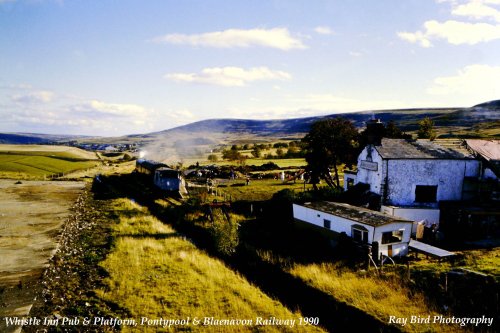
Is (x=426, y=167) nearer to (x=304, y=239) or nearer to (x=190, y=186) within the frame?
(x=304, y=239)

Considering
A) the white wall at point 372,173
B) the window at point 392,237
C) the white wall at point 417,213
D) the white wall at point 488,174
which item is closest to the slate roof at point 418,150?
the white wall at point 372,173

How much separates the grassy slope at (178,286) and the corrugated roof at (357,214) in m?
7.68

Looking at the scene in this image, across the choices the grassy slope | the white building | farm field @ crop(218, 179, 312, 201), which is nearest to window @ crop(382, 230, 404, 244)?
the white building

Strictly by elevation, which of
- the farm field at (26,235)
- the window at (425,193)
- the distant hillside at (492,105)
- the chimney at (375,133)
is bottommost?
the farm field at (26,235)

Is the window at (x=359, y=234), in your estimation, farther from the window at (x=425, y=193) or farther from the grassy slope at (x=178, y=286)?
the window at (x=425, y=193)

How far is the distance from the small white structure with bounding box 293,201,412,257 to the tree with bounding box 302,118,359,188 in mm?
13937

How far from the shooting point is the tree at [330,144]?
120 feet

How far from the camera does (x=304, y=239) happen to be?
2336 centimetres

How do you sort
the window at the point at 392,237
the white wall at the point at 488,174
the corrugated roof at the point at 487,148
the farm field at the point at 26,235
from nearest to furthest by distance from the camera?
the farm field at the point at 26,235 < the window at the point at 392,237 < the white wall at the point at 488,174 < the corrugated roof at the point at 487,148

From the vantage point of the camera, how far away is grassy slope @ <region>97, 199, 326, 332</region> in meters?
14.4

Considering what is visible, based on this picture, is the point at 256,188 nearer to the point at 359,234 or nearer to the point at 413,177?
the point at 413,177

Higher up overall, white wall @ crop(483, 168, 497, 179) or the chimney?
the chimney

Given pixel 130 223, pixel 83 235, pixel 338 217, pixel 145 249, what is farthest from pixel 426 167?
pixel 83 235

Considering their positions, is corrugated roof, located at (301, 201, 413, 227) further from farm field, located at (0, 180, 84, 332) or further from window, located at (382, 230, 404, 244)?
farm field, located at (0, 180, 84, 332)
